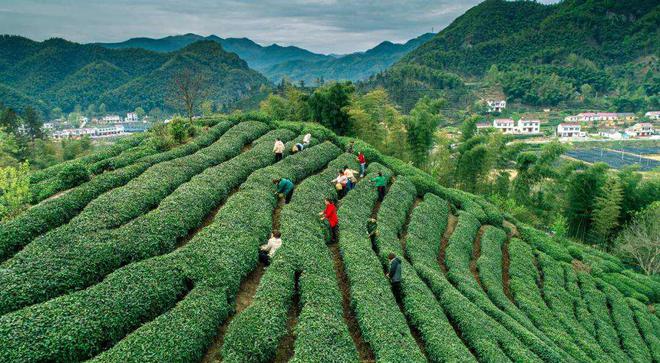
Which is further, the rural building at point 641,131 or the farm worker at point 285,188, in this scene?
the rural building at point 641,131

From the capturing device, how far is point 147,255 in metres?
13.9

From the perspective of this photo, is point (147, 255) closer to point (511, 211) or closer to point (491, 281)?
point (491, 281)

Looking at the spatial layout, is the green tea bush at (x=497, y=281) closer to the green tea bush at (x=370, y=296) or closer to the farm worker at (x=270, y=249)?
the green tea bush at (x=370, y=296)

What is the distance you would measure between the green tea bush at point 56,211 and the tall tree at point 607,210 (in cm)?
4337

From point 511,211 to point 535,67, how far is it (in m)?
178

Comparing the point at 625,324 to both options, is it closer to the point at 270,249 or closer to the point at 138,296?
the point at 270,249

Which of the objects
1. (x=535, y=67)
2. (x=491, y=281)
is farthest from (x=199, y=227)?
(x=535, y=67)

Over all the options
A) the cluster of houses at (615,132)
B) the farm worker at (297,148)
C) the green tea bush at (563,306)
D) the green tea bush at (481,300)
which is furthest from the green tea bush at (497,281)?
the cluster of houses at (615,132)

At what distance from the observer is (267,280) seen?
1324 cm

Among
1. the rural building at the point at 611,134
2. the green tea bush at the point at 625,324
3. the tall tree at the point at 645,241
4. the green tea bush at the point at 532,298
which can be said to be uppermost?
the green tea bush at the point at 532,298

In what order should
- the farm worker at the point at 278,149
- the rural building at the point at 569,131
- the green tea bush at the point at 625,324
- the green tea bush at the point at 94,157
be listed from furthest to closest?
the rural building at the point at 569,131
the farm worker at the point at 278,149
the green tea bush at the point at 94,157
the green tea bush at the point at 625,324

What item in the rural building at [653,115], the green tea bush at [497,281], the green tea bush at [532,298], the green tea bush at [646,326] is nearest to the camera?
the green tea bush at [497,281]

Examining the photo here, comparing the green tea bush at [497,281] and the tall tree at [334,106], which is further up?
the tall tree at [334,106]

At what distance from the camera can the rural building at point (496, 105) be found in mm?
154750
